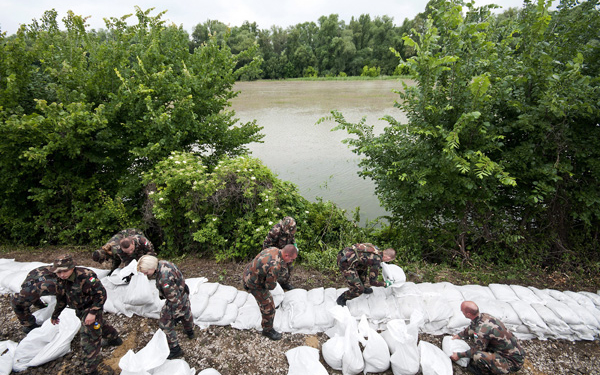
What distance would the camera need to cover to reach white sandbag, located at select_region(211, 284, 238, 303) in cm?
370

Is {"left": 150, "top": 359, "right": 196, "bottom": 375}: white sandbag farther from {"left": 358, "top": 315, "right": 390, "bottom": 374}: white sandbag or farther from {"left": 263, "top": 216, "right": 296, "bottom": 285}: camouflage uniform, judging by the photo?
{"left": 358, "top": 315, "right": 390, "bottom": 374}: white sandbag

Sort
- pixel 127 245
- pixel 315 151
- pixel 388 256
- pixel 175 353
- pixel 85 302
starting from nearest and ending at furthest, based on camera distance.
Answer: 1. pixel 85 302
2. pixel 175 353
3. pixel 388 256
4. pixel 127 245
5. pixel 315 151

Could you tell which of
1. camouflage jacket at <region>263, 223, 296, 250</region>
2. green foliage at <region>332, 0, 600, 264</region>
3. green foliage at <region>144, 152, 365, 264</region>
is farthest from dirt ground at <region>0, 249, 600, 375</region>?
green foliage at <region>332, 0, 600, 264</region>

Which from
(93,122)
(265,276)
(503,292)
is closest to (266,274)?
(265,276)

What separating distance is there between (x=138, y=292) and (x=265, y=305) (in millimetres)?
1475

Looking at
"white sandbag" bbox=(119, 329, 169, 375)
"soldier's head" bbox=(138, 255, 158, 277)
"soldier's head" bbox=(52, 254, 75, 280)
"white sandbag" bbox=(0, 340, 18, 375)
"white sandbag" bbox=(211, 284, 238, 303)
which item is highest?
"soldier's head" bbox=(52, 254, 75, 280)

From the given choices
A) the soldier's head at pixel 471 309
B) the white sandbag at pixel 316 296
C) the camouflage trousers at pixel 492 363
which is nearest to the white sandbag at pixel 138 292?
the white sandbag at pixel 316 296

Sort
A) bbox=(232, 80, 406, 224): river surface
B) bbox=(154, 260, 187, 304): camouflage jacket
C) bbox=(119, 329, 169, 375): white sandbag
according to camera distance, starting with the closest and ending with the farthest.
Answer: bbox=(119, 329, 169, 375): white sandbag → bbox=(154, 260, 187, 304): camouflage jacket → bbox=(232, 80, 406, 224): river surface

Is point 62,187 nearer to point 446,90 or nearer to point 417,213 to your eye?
point 417,213

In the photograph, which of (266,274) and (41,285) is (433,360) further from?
(41,285)

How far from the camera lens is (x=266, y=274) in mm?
3123

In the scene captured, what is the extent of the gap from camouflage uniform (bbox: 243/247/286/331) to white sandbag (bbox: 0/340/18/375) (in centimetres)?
231

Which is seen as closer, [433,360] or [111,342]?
[433,360]

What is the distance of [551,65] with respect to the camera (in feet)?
12.5
